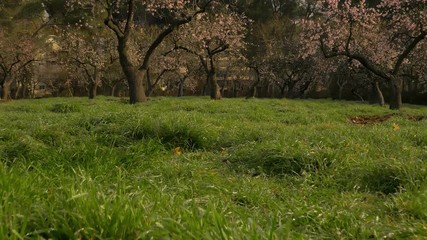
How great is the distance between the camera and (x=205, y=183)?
538 cm

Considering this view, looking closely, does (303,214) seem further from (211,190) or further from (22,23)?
(22,23)

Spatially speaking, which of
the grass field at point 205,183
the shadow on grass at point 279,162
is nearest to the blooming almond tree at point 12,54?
the grass field at point 205,183

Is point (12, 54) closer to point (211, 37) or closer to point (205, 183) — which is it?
point (211, 37)

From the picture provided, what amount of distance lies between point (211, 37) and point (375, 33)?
14526 mm

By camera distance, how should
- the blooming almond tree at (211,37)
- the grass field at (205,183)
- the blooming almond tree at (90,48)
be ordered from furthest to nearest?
the blooming almond tree at (90,48) → the blooming almond tree at (211,37) → the grass field at (205,183)

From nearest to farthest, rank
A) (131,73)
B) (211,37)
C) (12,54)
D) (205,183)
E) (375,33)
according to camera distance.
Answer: (205,183)
(131,73)
(211,37)
(375,33)
(12,54)

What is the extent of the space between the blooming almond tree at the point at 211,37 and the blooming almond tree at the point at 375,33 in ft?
22.0

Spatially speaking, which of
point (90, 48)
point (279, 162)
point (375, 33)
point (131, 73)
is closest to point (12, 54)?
point (90, 48)

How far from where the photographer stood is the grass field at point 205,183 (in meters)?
2.96

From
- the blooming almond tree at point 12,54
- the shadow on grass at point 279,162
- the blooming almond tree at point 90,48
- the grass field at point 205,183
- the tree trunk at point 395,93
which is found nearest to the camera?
the grass field at point 205,183

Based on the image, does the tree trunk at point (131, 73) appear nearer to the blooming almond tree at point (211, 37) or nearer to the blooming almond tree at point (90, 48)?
the blooming almond tree at point (211, 37)

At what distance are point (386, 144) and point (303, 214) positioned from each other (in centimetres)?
496

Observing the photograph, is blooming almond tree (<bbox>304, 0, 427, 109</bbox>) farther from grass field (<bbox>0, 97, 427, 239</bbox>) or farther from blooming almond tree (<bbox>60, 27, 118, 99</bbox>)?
blooming almond tree (<bbox>60, 27, 118, 99</bbox>)

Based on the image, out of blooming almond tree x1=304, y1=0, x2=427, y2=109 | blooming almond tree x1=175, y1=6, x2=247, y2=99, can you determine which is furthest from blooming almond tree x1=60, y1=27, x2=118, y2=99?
blooming almond tree x1=304, y1=0, x2=427, y2=109
